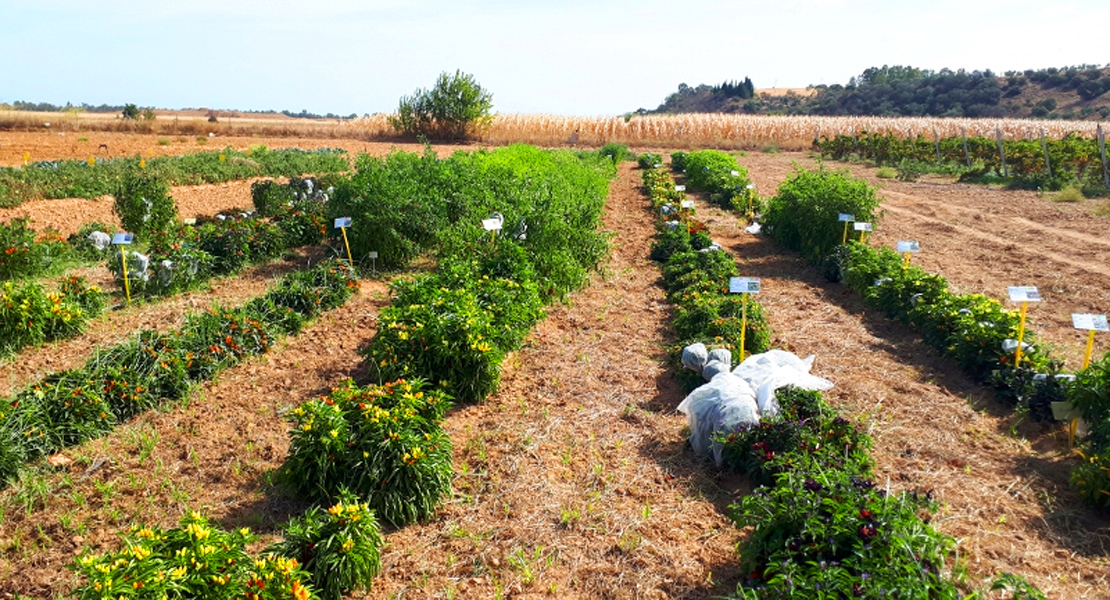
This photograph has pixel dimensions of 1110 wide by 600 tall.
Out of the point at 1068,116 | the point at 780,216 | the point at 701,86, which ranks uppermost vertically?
the point at 701,86

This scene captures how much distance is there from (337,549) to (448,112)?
3845 centimetres

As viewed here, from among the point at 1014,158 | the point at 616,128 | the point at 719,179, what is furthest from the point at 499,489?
the point at 616,128

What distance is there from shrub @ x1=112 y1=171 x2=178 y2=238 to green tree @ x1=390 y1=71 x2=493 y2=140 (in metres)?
29.6

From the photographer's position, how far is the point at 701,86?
116062mm

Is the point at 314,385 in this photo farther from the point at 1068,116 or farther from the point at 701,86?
the point at 701,86

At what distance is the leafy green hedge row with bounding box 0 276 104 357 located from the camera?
266 inches

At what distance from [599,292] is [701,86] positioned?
114530 millimetres

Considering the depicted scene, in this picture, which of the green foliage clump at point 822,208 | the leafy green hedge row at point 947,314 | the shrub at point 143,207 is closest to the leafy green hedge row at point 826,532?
the leafy green hedge row at point 947,314

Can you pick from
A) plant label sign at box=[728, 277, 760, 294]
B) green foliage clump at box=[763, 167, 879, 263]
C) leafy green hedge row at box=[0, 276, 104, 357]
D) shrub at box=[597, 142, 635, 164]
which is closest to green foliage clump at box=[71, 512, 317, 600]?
plant label sign at box=[728, 277, 760, 294]

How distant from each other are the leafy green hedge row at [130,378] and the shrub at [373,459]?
193cm

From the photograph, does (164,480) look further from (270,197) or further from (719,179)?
(719,179)

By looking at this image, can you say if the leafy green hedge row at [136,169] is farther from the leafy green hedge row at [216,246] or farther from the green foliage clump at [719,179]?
the green foliage clump at [719,179]

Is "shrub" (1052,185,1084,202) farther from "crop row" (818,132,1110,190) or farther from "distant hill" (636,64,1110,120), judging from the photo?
"distant hill" (636,64,1110,120)

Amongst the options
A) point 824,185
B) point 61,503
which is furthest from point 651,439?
point 824,185
